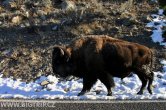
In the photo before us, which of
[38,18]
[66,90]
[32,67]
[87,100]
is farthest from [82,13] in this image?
[87,100]

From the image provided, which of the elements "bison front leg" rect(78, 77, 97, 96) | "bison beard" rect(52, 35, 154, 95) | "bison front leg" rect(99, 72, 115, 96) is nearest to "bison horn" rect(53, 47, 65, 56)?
"bison beard" rect(52, 35, 154, 95)

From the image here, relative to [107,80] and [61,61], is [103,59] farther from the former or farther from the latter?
[61,61]

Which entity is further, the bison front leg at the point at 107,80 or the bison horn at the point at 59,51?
the bison front leg at the point at 107,80

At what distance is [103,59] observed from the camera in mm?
11211

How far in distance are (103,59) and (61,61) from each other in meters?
0.95

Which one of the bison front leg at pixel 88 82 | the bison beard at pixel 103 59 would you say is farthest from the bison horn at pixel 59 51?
the bison front leg at pixel 88 82

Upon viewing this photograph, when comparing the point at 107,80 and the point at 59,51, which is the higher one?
the point at 59,51

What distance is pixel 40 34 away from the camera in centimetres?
1861

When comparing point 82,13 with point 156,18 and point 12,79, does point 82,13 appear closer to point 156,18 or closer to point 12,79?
point 156,18

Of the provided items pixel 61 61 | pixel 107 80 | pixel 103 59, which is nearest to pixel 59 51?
pixel 61 61

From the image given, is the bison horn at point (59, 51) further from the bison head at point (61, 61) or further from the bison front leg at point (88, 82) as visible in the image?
the bison front leg at point (88, 82)

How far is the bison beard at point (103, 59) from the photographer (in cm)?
1120

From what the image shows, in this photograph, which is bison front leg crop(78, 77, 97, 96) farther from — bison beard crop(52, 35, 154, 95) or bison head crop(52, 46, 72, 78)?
bison head crop(52, 46, 72, 78)

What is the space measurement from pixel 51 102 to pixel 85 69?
2.50m
